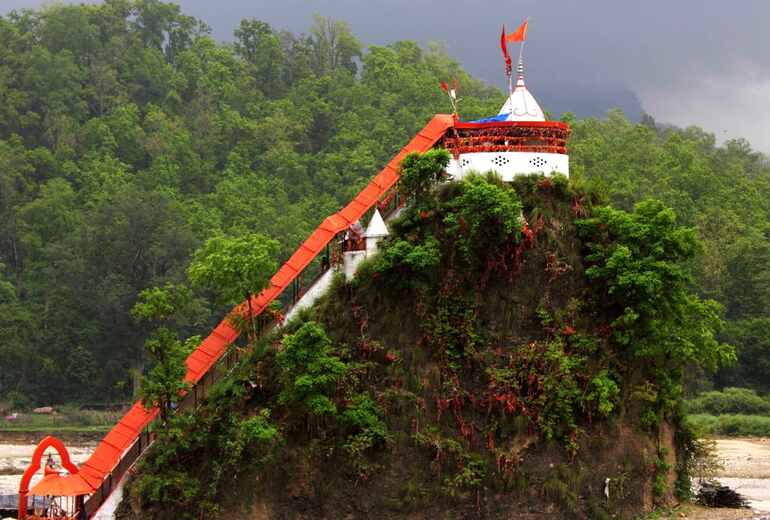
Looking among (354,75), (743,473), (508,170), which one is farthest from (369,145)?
(508,170)

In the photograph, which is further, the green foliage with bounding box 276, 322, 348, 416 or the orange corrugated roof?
the orange corrugated roof

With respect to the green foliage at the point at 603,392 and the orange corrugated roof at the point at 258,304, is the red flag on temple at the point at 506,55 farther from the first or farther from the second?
the green foliage at the point at 603,392

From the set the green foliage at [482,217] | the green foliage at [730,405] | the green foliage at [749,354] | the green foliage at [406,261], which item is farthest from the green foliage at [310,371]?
the green foliage at [749,354]

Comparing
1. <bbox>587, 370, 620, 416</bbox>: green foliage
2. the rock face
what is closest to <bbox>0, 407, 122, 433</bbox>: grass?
the rock face

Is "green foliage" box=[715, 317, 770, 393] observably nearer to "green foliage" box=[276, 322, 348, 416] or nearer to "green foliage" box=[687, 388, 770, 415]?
"green foliage" box=[687, 388, 770, 415]

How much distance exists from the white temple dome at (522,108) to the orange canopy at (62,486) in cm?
1131

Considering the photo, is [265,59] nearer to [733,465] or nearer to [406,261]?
[733,465]

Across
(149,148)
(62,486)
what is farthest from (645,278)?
(149,148)

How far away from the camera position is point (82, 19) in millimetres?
80500

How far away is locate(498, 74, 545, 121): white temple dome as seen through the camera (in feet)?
83.7

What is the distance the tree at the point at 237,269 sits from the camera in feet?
78.8

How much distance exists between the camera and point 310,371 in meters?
22.6

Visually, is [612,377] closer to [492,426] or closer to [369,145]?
[492,426]

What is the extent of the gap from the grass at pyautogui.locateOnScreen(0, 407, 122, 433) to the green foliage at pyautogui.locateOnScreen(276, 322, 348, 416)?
31.1 meters
